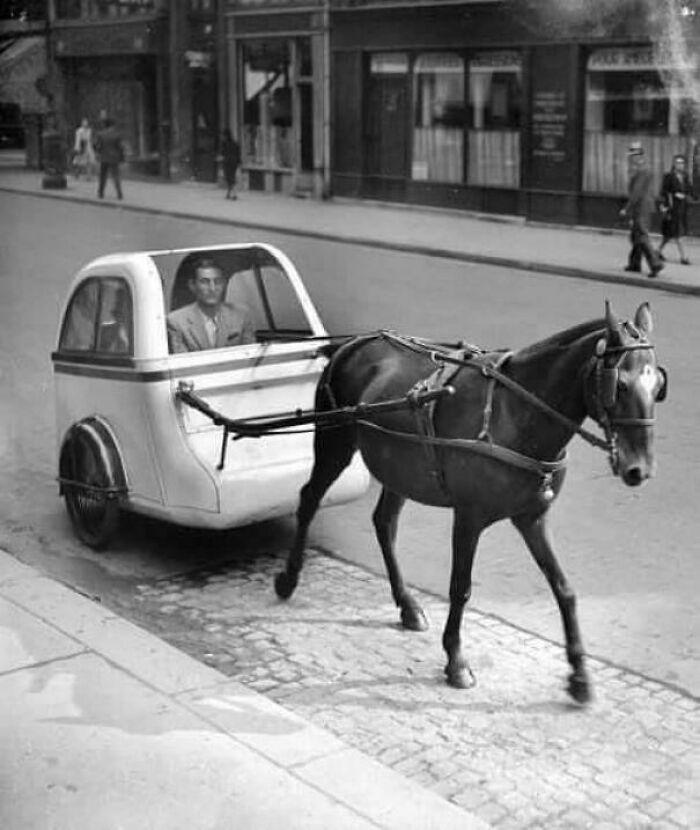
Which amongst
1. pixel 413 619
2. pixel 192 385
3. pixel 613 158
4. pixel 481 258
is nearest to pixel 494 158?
pixel 613 158

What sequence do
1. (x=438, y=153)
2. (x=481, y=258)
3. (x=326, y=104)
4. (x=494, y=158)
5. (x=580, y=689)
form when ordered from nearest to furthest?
(x=580, y=689), (x=481, y=258), (x=494, y=158), (x=438, y=153), (x=326, y=104)

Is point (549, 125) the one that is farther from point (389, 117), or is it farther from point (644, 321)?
point (644, 321)

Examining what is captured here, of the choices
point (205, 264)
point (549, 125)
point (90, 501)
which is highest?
point (549, 125)

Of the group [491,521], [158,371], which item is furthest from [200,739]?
[158,371]

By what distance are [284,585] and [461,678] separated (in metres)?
1.36

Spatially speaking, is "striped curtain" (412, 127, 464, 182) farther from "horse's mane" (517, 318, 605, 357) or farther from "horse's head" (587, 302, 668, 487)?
"horse's head" (587, 302, 668, 487)

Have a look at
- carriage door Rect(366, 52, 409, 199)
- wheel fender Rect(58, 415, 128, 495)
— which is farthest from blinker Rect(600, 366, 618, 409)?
carriage door Rect(366, 52, 409, 199)

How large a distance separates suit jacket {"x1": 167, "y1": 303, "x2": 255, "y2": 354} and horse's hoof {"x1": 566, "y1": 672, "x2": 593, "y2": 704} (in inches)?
113

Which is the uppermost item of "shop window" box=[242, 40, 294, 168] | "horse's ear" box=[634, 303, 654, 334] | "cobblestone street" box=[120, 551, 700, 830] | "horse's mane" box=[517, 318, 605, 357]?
"shop window" box=[242, 40, 294, 168]

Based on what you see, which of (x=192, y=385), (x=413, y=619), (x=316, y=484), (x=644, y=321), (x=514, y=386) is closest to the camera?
(x=644, y=321)

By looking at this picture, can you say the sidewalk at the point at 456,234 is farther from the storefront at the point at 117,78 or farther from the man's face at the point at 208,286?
the storefront at the point at 117,78

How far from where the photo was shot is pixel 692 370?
11953 mm

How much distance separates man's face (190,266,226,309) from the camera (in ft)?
24.0

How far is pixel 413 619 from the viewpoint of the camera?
6336 mm
